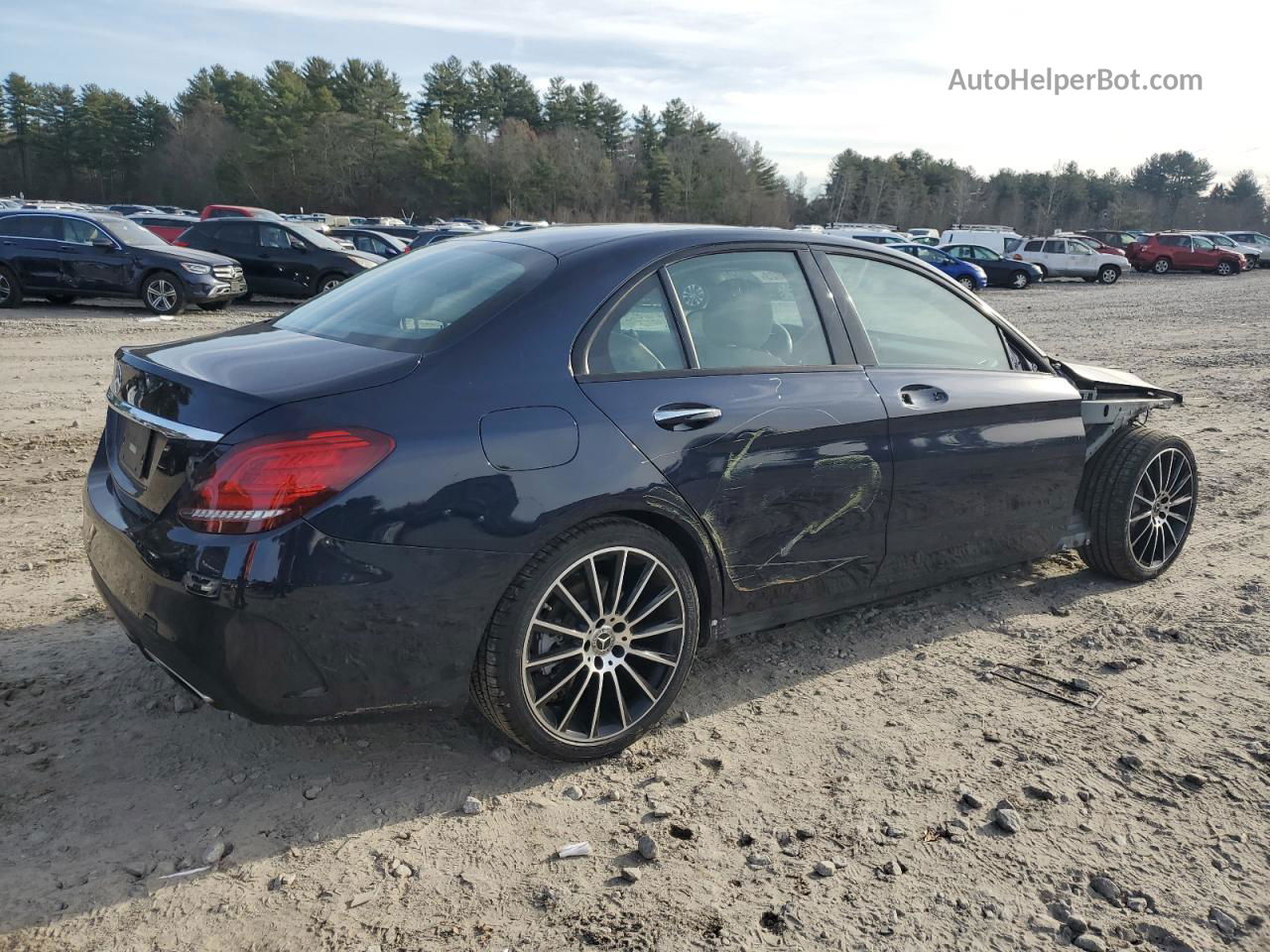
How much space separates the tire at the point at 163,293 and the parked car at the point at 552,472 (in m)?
13.6

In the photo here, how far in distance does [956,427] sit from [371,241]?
880 inches

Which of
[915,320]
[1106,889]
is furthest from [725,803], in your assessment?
[915,320]

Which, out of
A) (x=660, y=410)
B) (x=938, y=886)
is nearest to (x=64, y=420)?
(x=660, y=410)

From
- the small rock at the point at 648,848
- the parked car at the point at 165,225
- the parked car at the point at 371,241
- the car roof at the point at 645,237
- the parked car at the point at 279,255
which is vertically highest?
the parked car at the point at 165,225

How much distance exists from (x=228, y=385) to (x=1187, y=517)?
15.2 feet

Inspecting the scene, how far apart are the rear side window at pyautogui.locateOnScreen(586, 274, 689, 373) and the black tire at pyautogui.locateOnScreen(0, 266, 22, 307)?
53.3 ft

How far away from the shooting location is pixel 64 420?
7.59 meters

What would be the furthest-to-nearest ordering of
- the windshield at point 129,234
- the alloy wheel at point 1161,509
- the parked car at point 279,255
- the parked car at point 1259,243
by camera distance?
1. the parked car at point 1259,243
2. the parked car at point 279,255
3. the windshield at point 129,234
4. the alloy wheel at point 1161,509

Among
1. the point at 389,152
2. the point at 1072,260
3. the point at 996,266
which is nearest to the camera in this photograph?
the point at 996,266

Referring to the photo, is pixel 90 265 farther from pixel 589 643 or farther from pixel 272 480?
pixel 589 643

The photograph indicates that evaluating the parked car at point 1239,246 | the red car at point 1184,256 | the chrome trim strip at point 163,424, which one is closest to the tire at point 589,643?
the chrome trim strip at point 163,424

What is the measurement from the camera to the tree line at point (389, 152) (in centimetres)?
8650

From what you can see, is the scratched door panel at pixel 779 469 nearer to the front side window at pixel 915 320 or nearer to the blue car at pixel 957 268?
the front side window at pixel 915 320

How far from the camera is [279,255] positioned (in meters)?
18.2
